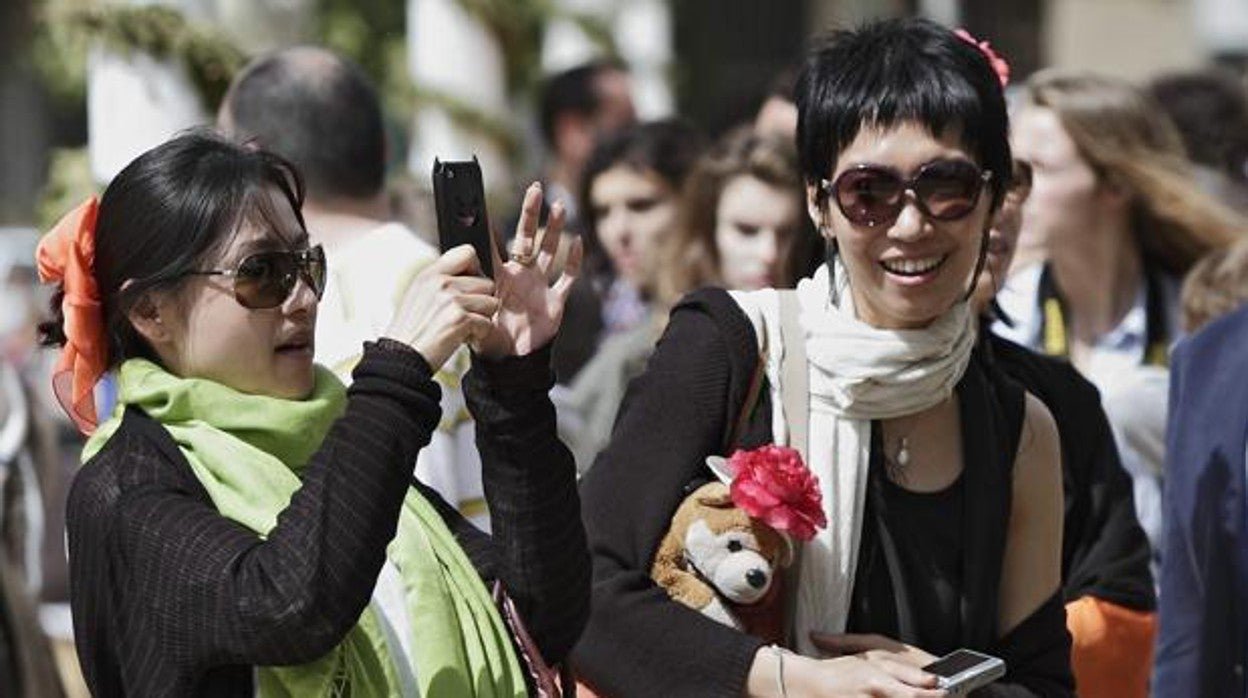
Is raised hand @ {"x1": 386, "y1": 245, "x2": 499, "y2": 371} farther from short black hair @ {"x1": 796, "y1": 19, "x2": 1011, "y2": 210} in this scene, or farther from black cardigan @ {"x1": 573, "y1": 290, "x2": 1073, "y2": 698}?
short black hair @ {"x1": 796, "y1": 19, "x2": 1011, "y2": 210}

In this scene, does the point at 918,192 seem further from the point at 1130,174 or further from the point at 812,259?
the point at 1130,174

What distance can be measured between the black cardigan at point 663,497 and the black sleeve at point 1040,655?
0.13 feet

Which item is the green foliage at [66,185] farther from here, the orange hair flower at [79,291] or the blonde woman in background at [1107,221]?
the orange hair flower at [79,291]

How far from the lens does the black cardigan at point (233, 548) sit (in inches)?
124

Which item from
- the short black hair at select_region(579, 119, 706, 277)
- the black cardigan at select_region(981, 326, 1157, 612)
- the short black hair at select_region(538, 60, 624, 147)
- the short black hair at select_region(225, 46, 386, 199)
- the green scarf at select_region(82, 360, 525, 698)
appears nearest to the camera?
the green scarf at select_region(82, 360, 525, 698)

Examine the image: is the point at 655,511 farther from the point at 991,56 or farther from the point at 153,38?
the point at 153,38

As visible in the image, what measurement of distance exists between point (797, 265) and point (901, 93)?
38.8 inches

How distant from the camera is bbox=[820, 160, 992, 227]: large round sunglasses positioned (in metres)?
3.68

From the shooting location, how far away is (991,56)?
391cm

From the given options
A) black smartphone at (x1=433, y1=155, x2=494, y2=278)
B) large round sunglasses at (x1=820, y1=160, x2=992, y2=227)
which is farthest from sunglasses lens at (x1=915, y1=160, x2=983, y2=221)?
black smartphone at (x1=433, y1=155, x2=494, y2=278)

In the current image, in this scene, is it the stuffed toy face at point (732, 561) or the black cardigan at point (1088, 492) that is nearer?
the stuffed toy face at point (732, 561)

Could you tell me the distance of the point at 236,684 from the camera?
10.8 ft

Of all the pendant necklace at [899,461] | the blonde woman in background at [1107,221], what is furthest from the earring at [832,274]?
the blonde woman in background at [1107,221]

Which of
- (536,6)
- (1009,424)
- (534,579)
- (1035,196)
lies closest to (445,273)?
(534,579)
